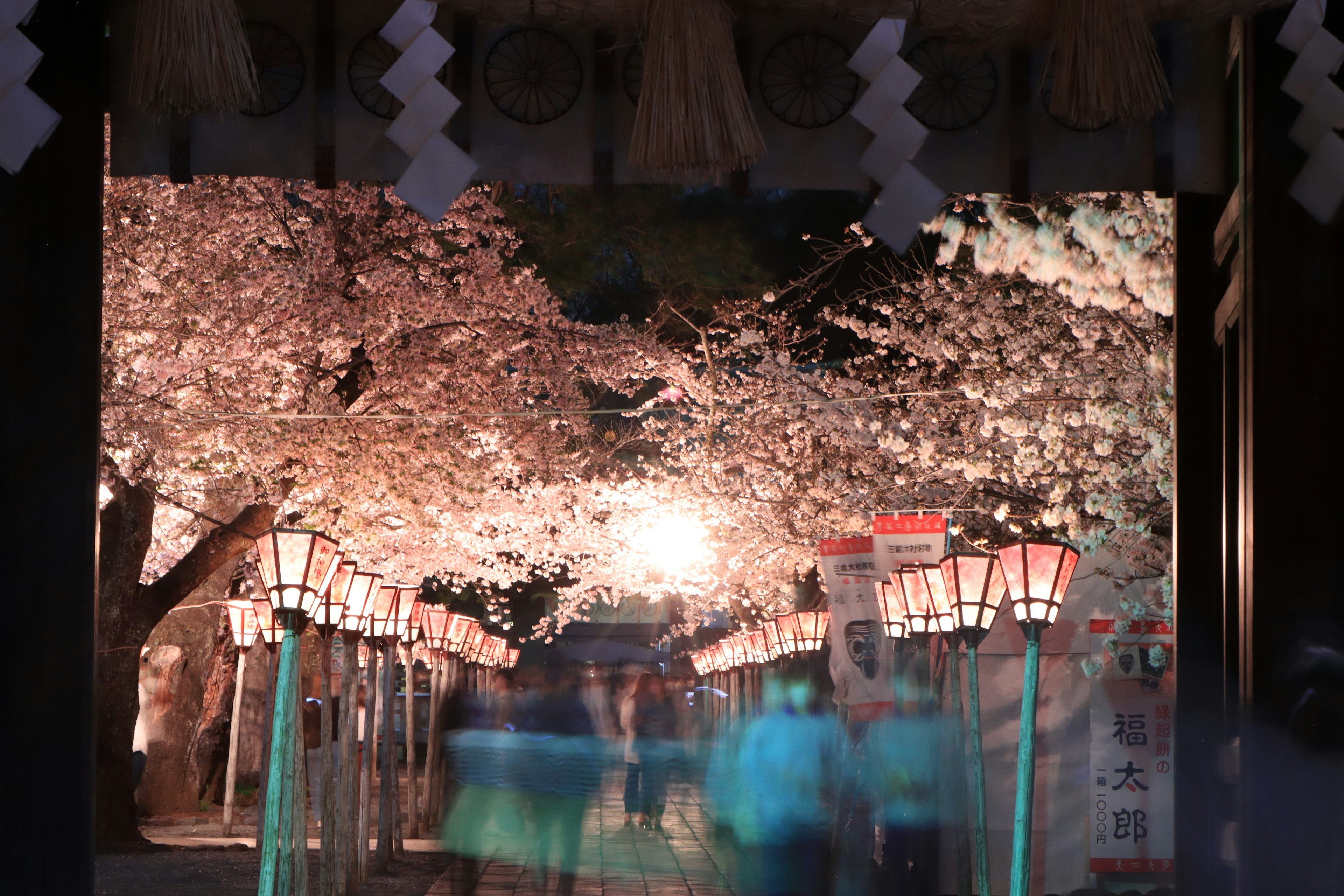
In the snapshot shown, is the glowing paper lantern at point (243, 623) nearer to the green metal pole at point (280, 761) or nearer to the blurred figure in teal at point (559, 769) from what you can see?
the blurred figure in teal at point (559, 769)

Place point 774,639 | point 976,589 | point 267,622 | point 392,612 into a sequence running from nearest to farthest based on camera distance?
1. point 976,589
2. point 267,622
3. point 392,612
4. point 774,639

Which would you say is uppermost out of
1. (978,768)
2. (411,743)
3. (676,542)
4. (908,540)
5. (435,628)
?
(676,542)

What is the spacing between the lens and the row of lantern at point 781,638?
2173 cm

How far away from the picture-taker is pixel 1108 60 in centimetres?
308

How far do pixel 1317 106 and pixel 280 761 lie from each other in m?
8.19

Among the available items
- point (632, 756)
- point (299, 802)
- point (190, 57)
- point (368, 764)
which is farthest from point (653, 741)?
point (190, 57)

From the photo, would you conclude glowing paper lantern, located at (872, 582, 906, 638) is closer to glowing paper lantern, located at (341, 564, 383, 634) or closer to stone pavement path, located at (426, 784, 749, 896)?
stone pavement path, located at (426, 784, 749, 896)

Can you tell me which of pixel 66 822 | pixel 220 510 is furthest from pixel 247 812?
pixel 66 822

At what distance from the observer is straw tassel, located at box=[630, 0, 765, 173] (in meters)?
3.06

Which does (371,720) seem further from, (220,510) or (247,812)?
(247,812)

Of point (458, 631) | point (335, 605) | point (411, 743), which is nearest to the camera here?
point (335, 605)

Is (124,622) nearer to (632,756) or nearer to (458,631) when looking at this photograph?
(632,756)

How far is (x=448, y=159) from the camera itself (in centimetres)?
314

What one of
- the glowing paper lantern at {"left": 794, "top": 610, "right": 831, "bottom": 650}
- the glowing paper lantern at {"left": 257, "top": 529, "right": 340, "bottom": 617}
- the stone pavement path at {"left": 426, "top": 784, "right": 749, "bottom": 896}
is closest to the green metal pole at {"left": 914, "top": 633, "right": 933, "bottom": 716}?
the stone pavement path at {"left": 426, "top": 784, "right": 749, "bottom": 896}
